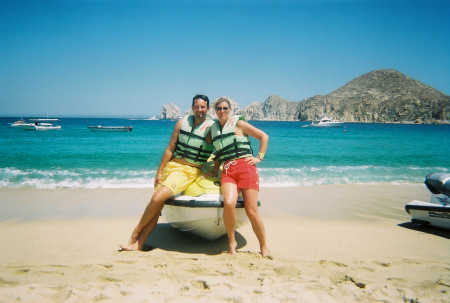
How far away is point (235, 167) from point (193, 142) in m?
0.78

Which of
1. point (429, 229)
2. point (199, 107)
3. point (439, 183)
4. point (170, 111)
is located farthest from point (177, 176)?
point (170, 111)

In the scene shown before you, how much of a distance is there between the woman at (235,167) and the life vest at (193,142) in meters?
0.19

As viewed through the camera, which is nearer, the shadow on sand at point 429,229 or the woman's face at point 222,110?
the woman's face at point 222,110

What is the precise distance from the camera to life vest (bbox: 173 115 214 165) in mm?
4273

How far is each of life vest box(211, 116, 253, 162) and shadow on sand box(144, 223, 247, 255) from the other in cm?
137

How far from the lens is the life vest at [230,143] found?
407cm

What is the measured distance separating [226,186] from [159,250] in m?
1.44

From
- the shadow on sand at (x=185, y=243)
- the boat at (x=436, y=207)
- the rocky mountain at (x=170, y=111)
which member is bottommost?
the shadow on sand at (x=185, y=243)

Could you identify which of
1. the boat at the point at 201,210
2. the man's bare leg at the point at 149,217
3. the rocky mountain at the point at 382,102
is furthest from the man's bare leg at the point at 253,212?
the rocky mountain at the point at 382,102

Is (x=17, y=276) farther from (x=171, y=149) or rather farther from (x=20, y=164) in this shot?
(x=20, y=164)

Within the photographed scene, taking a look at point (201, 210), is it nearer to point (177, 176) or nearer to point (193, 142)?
point (177, 176)

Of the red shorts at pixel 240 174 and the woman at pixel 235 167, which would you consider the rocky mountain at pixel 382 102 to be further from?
the red shorts at pixel 240 174

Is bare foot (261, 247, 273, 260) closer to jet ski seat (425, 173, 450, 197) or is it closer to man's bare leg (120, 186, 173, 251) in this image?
man's bare leg (120, 186, 173, 251)

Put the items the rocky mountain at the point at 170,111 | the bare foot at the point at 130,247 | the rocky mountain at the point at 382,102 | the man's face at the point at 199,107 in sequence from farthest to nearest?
1. the rocky mountain at the point at 170,111
2. the rocky mountain at the point at 382,102
3. the man's face at the point at 199,107
4. the bare foot at the point at 130,247
